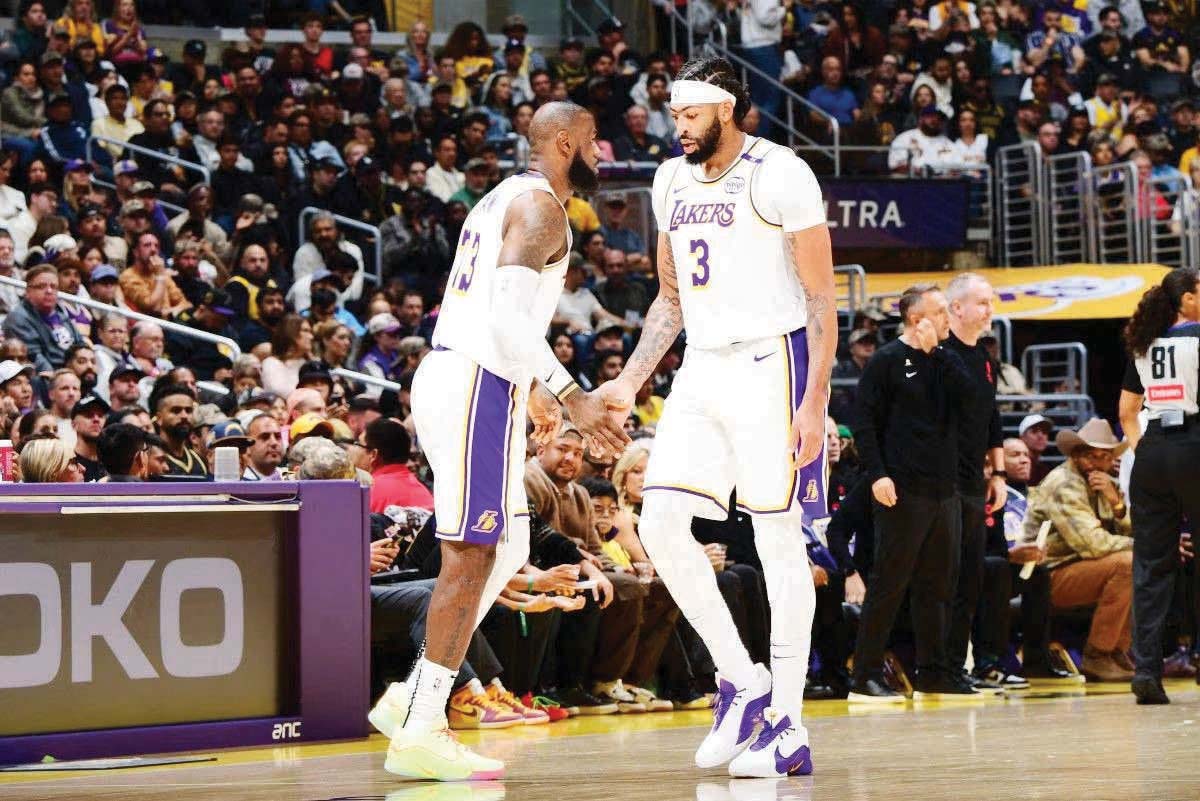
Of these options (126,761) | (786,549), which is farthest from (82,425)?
(786,549)

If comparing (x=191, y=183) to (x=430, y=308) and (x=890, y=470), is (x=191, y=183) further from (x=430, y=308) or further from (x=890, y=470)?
(x=890, y=470)

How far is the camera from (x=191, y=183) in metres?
15.9

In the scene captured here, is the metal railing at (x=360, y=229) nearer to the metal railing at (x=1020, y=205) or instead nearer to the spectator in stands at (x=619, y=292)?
the spectator in stands at (x=619, y=292)

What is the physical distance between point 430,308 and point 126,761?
913cm

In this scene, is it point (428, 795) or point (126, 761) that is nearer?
point (428, 795)

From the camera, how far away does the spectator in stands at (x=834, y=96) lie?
20406 millimetres

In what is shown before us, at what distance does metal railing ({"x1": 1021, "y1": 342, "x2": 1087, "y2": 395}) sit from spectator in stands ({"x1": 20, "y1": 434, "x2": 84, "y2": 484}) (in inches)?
412

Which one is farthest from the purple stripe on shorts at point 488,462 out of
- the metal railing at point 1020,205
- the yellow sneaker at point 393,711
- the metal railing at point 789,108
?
the metal railing at point 1020,205

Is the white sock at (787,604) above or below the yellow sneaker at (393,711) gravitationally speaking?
above

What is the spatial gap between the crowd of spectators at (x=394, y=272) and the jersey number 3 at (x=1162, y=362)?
2.23 meters

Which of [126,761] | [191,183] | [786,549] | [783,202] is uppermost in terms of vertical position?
[191,183]

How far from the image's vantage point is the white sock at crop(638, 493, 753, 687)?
601 centimetres

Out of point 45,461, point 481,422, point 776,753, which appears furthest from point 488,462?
point 45,461

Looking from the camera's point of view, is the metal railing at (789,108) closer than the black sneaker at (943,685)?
No
